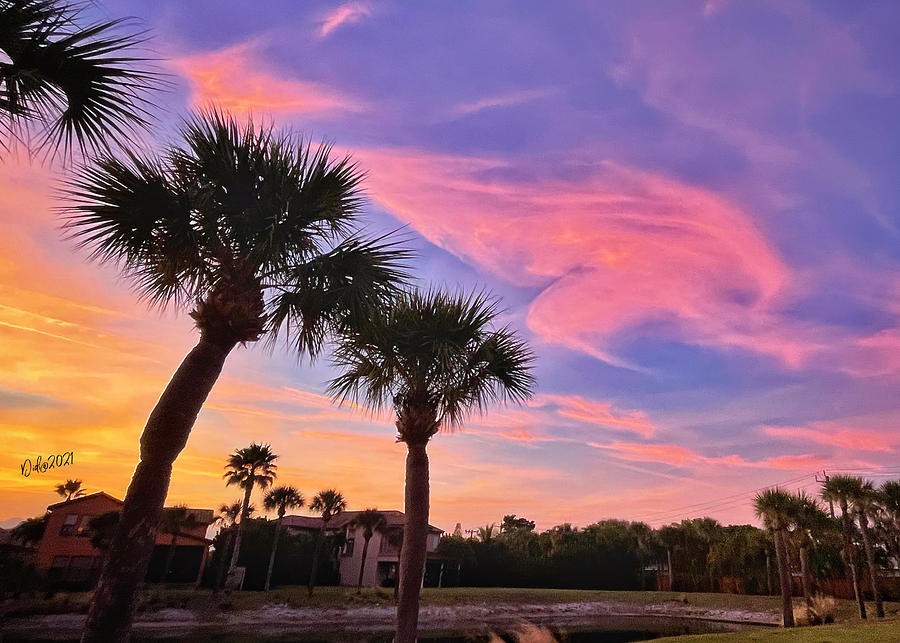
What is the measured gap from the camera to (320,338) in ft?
36.8

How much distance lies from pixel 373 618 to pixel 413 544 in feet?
99.8

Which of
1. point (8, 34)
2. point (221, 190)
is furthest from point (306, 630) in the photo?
point (8, 34)

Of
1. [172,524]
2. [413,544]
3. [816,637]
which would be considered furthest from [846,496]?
[172,524]

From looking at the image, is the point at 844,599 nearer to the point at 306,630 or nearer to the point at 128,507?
the point at 306,630

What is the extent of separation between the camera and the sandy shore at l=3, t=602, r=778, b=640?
31.0m

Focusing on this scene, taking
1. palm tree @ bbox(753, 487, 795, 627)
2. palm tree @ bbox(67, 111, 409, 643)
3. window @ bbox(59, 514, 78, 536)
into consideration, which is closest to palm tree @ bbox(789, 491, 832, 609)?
palm tree @ bbox(753, 487, 795, 627)

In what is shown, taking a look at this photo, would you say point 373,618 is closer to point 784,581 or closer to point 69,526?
point 69,526

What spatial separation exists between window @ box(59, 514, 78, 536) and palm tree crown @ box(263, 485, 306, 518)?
45.7 ft

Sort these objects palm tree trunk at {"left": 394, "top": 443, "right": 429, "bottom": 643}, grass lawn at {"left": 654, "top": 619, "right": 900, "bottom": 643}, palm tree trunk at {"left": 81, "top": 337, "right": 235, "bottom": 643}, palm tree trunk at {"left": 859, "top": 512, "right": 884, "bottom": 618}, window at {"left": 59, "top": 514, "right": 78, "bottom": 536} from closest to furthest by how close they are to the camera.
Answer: palm tree trunk at {"left": 81, "top": 337, "right": 235, "bottom": 643}, palm tree trunk at {"left": 394, "top": 443, "right": 429, "bottom": 643}, grass lawn at {"left": 654, "top": 619, "right": 900, "bottom": 643}, palm tree trunk at {"left": 859, "top": 512, "right": 884, "bottom": 618}, window at {"left": 59, "top": 514, "right": 78, "bottom": 536}

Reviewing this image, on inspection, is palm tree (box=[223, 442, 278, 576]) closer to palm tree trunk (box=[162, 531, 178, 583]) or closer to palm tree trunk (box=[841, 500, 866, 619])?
palm tree trunk (box=[162, 531, 178, 583])

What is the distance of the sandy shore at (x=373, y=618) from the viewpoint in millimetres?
31031

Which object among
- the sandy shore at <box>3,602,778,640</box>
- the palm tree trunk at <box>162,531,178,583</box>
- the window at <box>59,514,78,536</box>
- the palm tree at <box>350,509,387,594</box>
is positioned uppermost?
the palm tree at <box>350,509,387,594</box>

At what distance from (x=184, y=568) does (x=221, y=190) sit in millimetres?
47537

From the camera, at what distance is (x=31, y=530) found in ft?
151
